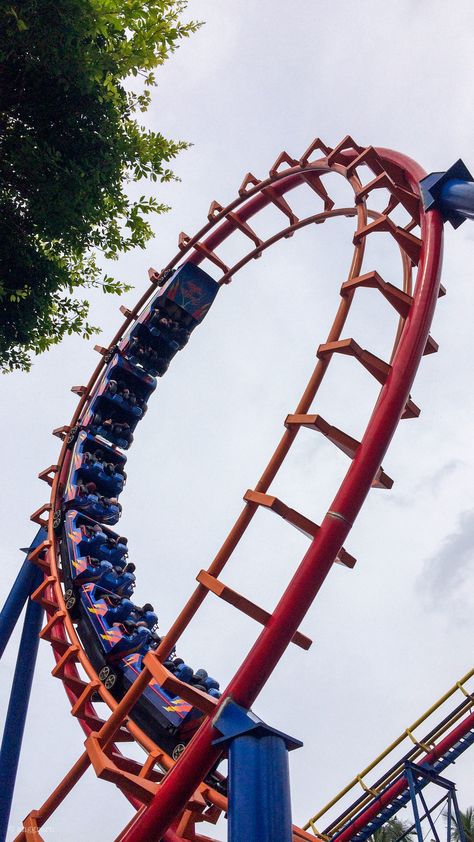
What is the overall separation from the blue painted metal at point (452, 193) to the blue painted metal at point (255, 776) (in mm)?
3100

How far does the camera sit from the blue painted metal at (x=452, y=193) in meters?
4.23

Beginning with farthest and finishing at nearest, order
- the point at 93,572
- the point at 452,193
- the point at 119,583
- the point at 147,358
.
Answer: the point at 147,358, the point at 119,583, the point at 93,572, the point at 452,193

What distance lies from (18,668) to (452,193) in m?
5.55

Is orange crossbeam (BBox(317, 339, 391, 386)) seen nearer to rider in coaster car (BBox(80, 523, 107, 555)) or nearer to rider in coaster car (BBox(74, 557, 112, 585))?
rider in coaster car (BBox(74, 557, 112, 585))

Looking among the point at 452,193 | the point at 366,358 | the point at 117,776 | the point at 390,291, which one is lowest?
the point at 117,776

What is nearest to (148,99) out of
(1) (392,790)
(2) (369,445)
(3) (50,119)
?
(3) (50,119)

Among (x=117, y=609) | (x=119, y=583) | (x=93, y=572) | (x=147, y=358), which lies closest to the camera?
(x=117, y=609)

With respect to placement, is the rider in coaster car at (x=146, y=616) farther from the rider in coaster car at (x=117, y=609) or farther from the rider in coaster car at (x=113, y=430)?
the rider in coaster car at (x=113, y=430)

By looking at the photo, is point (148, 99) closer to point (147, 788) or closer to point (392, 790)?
point (147, 788)

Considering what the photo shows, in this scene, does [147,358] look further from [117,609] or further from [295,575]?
[295,575]

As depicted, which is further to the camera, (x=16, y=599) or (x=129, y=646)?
(x=16, y=599)

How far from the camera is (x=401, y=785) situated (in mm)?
8250

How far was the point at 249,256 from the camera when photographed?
8.50 metres

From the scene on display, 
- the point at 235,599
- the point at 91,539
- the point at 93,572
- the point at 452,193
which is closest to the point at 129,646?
the point at 93,572
